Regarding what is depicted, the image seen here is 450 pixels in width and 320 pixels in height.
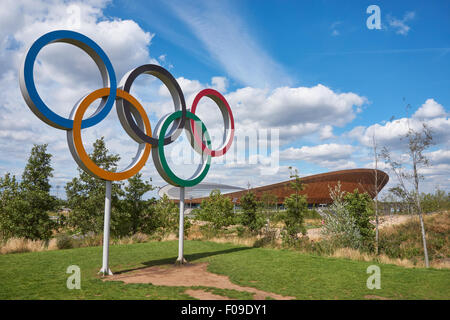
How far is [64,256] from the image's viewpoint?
11.9m

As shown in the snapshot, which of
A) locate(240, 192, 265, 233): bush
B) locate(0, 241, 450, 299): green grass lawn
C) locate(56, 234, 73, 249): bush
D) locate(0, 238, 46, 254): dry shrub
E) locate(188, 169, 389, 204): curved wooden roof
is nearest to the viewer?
locate(0, 241, 450, 299): green grass lawn

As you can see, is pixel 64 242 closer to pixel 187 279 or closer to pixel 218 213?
pixel 187 279

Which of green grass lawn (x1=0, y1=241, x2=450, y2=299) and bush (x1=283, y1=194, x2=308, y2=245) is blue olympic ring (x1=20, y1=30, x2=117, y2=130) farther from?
bush (x1=283, y1=194, x2=308, y2=245)

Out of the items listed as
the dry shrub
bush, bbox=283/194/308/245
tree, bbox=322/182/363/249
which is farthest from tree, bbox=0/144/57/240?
tree, bbox=322/182/363/249

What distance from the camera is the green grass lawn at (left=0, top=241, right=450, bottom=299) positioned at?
281 inches

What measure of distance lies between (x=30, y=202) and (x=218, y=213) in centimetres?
1159

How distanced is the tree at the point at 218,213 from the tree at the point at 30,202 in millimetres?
9628

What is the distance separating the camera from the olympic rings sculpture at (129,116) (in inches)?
317

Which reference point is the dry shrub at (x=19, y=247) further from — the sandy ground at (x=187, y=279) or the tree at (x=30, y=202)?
the sandy ground at (x=187, y=279)

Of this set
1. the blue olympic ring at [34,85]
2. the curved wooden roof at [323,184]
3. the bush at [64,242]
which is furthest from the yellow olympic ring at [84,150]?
the curved wooden roof at [323,184]

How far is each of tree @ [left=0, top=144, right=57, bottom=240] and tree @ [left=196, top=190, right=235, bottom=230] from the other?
9.63 metres
